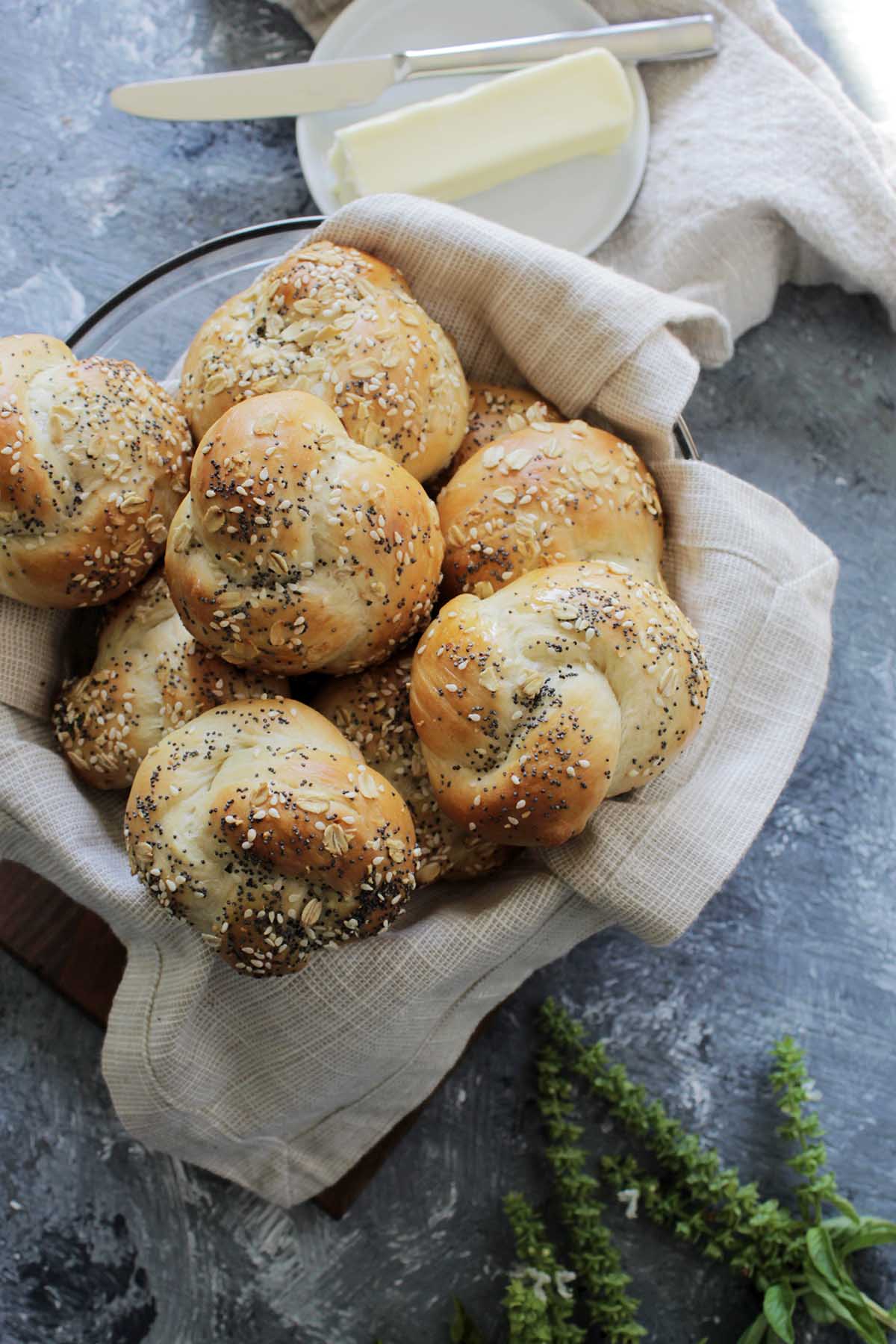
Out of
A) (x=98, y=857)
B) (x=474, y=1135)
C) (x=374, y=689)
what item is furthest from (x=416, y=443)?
(x=474, y=1135)

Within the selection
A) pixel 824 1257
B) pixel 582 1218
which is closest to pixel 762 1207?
pixel 824 1257

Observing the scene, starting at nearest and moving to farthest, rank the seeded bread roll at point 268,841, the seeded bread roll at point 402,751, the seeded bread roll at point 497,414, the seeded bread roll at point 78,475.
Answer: the seeded bread roll at point 268,841 → the seeded bread roll at point 78,475 → the seeded bread roll at point 402,751 → the seeded bread roll at point 497,414

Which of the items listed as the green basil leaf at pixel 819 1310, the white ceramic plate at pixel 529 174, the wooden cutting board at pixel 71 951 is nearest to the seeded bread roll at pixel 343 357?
the white ceramic plate at pixel 529 174

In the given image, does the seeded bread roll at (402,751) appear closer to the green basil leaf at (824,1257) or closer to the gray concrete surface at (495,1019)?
the gray concrete surface at (495,1019)

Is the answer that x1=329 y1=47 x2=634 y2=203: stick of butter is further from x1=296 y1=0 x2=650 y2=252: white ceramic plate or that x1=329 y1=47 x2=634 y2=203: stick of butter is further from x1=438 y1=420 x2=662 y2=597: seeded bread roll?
x1=438 y1=420 x2=662 y2=597: seeded bread roll

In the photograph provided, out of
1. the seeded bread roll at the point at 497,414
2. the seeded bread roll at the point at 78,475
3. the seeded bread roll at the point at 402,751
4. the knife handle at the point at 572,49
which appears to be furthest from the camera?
the knife handle at the point at 572,49

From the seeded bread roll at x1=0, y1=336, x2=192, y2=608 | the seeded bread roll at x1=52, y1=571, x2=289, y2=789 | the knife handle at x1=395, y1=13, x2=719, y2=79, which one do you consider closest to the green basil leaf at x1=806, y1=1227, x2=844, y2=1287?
the seeded bread roll at x1=52, y1=571, x2=289, y2=789

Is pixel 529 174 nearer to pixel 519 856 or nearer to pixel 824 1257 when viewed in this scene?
pixel 519 856
